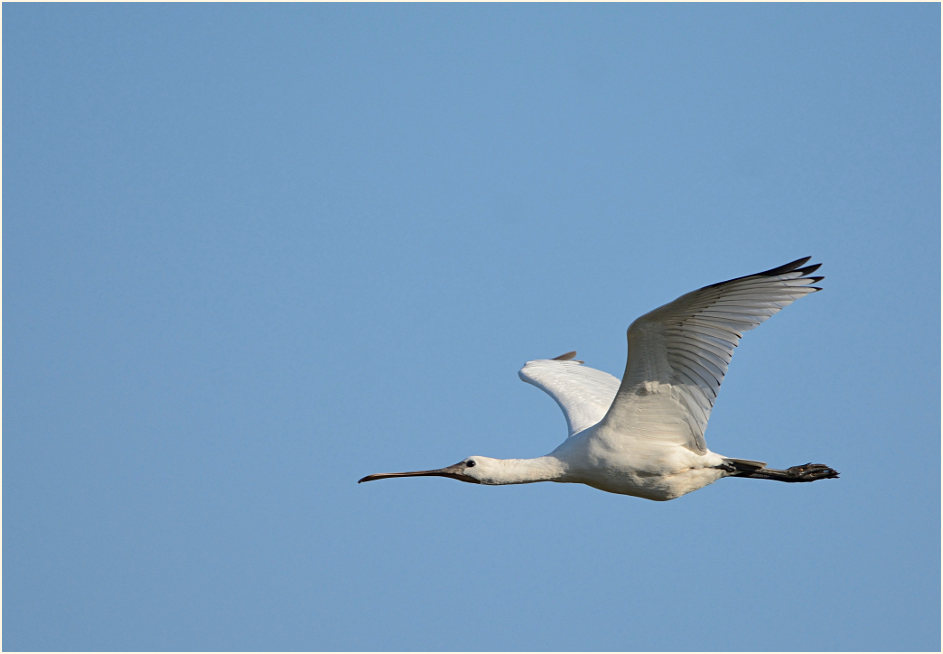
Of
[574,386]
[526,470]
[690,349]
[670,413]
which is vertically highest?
[574,386]

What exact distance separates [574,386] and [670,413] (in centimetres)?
488

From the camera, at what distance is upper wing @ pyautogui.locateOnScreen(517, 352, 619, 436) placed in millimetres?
21375

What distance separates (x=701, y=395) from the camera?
58.1ft

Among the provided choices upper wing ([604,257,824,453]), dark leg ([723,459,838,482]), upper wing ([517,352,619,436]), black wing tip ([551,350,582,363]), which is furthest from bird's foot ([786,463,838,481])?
black wing tip ([551,350,582,363])

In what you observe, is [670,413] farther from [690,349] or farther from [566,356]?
[566,356]

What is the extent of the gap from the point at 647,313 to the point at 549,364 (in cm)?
806

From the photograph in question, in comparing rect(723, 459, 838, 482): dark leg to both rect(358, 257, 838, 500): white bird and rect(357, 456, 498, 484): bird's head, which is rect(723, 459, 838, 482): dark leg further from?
rect(357, 456, 498, 484): bird's head

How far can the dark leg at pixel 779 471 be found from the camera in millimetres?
18719

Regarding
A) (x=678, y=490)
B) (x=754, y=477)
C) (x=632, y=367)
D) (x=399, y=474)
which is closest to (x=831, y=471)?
(x=754, y=477)

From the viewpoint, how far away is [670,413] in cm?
1795

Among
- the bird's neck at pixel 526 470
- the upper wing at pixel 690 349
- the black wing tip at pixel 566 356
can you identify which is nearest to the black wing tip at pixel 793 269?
the upper wing at pixel 690 349

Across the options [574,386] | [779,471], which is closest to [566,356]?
[574,386]

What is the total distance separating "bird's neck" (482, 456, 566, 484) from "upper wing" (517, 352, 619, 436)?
235 centimetres

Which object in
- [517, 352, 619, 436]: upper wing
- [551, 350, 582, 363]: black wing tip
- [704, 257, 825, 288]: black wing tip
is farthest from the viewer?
[551, 350, 582, 363]: black wing tip
